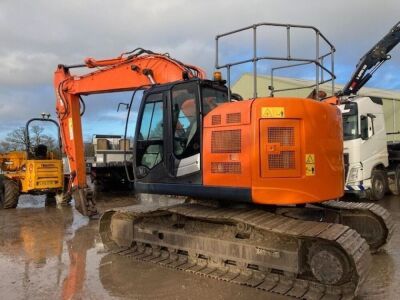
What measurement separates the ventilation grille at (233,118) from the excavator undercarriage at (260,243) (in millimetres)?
1190

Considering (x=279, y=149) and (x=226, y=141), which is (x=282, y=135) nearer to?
(x=279, y=149)

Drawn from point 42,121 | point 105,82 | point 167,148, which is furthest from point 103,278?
point 42,121

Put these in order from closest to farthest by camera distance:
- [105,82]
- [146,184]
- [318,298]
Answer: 1. [318,298]
2. [146,184]
3. [105,82]

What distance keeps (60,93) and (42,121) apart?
2.91m

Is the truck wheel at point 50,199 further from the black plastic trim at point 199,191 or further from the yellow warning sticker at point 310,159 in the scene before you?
the yellow warning sticker at point 310,159

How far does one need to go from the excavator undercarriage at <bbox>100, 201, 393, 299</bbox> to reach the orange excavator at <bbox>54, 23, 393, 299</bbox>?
13mm

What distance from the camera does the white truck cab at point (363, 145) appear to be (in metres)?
12.5

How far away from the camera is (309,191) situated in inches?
229

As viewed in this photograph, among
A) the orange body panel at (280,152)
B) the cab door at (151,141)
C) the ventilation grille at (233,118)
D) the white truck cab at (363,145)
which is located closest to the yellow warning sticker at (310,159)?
the orange body panel at (280,152)

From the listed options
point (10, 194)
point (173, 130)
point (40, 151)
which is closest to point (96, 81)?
point (173, 130)

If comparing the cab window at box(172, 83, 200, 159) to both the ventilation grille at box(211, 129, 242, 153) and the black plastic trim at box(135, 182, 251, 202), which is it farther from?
the black plastic trim at box(135, 182, 251, 202)

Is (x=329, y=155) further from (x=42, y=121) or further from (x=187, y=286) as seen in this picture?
(x=42, y=121)

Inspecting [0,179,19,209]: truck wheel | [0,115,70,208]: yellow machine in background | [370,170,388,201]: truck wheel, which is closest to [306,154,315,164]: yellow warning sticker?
[370,170,388,201]: truck wheel

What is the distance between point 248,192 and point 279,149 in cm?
64
